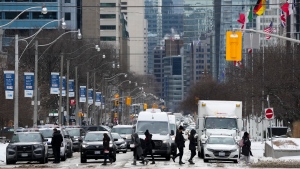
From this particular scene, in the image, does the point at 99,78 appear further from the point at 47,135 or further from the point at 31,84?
the point at 47,135

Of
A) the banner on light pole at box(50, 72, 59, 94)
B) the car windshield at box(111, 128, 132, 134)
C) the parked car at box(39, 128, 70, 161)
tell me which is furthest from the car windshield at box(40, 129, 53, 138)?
the banner on light pole at box(50, 72, 59, 94)

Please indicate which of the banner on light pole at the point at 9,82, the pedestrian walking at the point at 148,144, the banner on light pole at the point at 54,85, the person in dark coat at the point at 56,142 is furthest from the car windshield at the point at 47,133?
the banner on light pole at the point at 54,85

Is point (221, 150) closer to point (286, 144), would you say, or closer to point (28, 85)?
point (286, 144)

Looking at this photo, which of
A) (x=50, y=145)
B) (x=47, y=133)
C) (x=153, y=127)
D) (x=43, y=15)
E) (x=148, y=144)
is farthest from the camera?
(x=43, y=15)

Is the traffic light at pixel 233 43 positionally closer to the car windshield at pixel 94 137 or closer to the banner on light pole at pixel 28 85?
the car windshield at pixel 94 137

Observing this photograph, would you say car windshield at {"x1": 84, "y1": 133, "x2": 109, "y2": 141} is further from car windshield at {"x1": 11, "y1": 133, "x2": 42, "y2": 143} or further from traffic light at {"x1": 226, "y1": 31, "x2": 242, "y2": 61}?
traffic light at {"x1": 226, "y1": 31, "x2": 242, "y2": 61}

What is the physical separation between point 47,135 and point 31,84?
41.8 feet

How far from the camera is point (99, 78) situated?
125000 millimetres

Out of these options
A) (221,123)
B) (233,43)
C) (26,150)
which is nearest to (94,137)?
(26,150)

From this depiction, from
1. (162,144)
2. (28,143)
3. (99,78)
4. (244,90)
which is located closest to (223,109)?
(162,144)

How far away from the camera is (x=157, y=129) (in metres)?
49.4

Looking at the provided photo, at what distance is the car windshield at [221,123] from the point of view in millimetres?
53594

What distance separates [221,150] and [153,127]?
407cm

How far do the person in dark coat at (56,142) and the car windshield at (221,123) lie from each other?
10.9m
